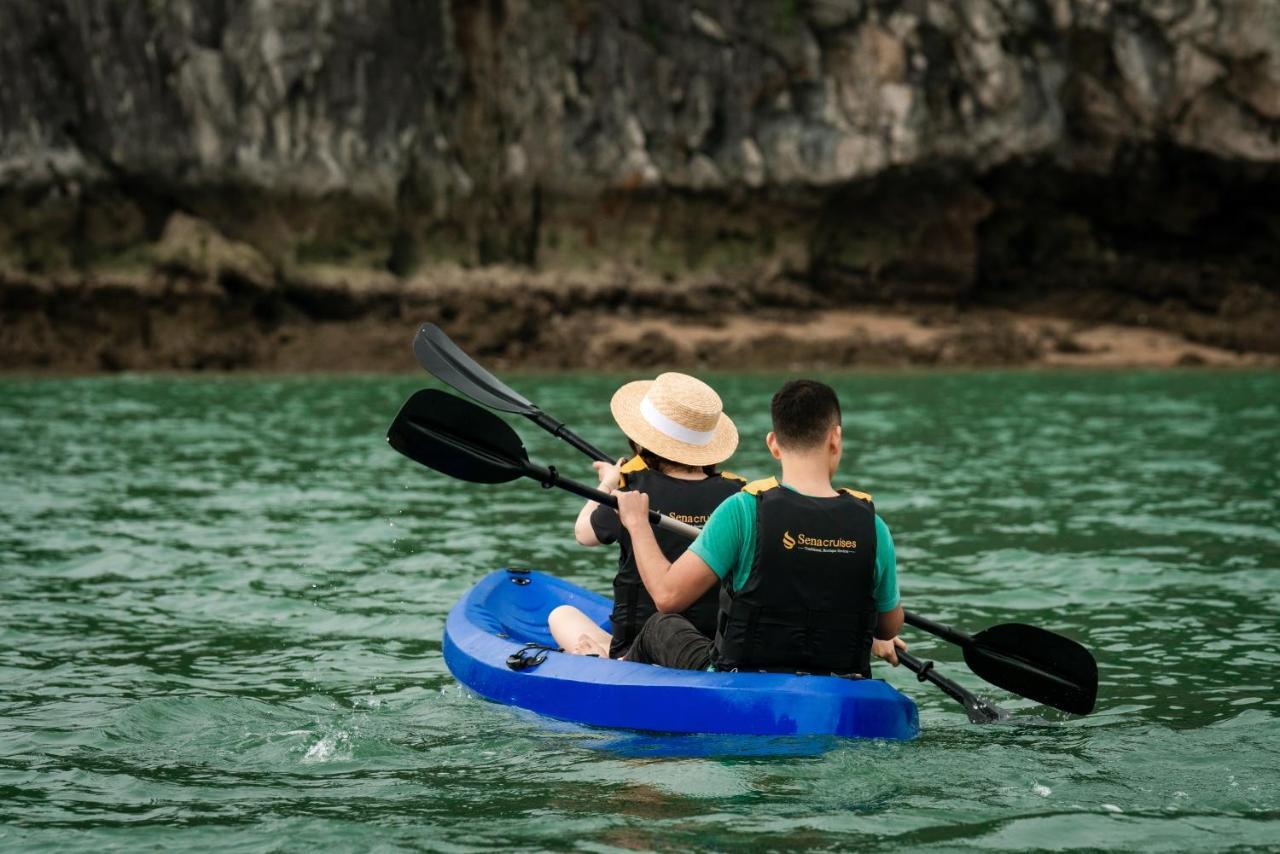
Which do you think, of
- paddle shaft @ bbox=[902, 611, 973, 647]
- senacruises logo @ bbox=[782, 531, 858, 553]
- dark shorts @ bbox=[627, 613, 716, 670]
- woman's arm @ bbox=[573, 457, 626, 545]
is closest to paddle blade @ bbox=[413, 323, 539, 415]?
woman's arm @ bbox=[573, 457, 626, 545]

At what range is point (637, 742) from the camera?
4945 millimetres

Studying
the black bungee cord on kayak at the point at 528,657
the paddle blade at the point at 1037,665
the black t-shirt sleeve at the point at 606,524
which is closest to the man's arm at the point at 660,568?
the black t-shirt sleeve at the point at 606,524

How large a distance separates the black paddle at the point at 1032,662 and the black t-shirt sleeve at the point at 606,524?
1108 mm

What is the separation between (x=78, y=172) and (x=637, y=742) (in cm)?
2386

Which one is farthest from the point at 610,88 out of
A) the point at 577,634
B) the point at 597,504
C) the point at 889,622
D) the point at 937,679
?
the point at 889,622

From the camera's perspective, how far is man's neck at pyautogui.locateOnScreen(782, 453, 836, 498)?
4609mm

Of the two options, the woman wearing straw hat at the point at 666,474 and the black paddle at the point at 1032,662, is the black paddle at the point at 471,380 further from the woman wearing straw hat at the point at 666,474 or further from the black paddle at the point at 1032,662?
the woman wearing straw hat at the point at 666,474

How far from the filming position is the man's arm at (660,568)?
15.3 ft

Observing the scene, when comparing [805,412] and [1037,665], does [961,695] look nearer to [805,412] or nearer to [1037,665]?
[1037,665]

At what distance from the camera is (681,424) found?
5.36 meters

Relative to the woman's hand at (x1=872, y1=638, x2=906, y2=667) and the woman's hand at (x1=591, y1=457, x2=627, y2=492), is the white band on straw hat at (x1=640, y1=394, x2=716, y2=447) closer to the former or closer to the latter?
the woman's hand at (x1=591, y1=457, x2=627, y2=492)

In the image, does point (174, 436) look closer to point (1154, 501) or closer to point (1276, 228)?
point (1154, 501)

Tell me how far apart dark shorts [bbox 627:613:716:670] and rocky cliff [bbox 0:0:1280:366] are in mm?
21837

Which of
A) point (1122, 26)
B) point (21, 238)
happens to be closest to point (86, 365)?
point (21, 238)
